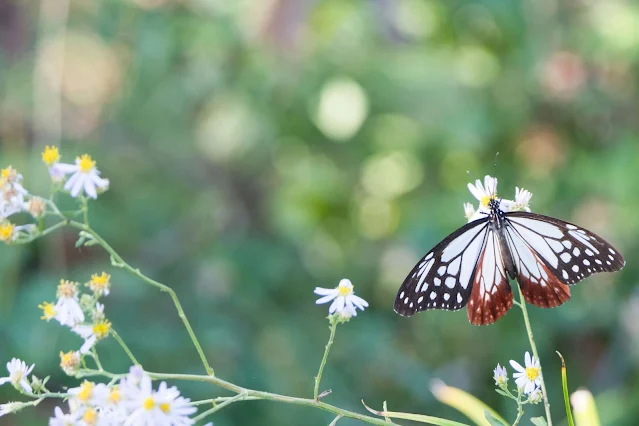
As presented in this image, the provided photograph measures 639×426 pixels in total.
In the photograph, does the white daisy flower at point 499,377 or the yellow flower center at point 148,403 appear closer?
the yellow flower center at point 148,403

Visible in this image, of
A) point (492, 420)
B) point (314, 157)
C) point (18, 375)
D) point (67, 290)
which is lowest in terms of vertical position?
point (492, 420)

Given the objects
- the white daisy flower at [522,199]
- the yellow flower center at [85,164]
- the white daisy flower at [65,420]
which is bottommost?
the white daisy flower at [65,420]

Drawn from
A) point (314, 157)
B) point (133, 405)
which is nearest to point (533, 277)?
point (133, 405)

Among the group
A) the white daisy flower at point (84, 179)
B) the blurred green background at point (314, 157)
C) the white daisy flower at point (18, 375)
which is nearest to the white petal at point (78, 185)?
the white daisy flower at point (84, 179)

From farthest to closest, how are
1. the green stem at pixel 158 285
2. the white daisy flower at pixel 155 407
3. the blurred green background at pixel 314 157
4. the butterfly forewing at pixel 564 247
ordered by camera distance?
the blurred green background at pixel 314 157 < the butterfly forewing at pixel 564 247 < the green stem at pixel 158 285 < the white daisy flower at pixel 155 407

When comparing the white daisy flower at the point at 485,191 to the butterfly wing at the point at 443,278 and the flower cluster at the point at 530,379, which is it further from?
the flower cluster at the point at 530,379

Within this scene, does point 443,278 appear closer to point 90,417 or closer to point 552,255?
point 552,255

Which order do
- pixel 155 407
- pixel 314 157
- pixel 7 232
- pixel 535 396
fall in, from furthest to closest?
pixel 314 157
pixel 7 232
pixel 535 396
pixel 155 407

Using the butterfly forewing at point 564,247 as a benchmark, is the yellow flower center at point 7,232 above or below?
above
